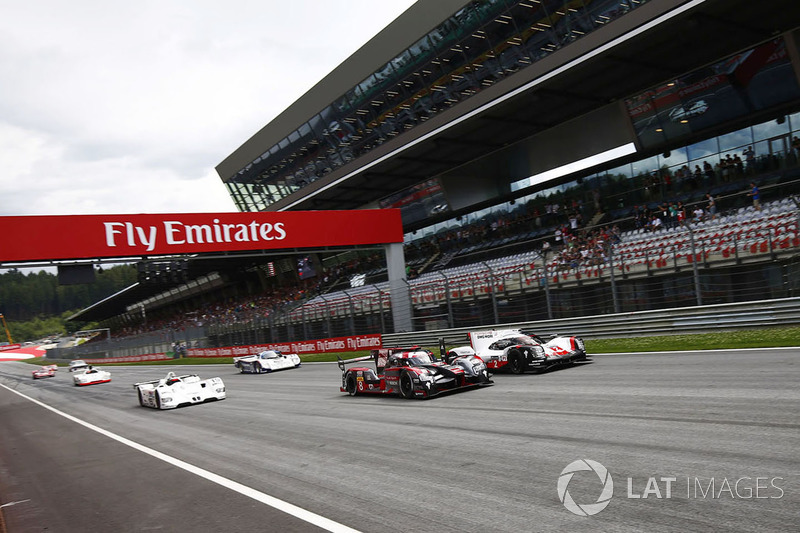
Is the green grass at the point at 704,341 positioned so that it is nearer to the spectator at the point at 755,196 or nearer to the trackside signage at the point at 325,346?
the spectator at the point at 755,196

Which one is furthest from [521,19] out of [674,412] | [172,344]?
[172,344]

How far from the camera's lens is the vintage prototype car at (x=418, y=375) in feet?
37.4

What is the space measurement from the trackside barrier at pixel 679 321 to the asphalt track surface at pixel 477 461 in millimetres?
2894

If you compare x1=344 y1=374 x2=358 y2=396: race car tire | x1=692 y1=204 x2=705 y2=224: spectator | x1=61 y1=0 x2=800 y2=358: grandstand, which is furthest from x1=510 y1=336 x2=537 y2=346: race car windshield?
x1=692 y1=204 x2=705 y2=224: spectator

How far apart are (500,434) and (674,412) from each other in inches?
81.9

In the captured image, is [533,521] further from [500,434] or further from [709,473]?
[500,434]

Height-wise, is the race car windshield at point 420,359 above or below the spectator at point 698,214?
below

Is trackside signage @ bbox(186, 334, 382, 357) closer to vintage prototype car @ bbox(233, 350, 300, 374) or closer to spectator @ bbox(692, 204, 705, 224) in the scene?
vintage prototype car @ bbox(233, 350, 300, 374)

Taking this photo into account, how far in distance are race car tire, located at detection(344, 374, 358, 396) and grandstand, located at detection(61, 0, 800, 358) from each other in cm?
809

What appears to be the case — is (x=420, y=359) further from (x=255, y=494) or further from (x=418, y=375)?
(x=255, y=494)

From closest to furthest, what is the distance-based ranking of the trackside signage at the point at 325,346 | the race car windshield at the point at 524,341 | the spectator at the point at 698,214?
the race car windshield at the point at 524,341
the spectator at the point at 698,214
the trackside signage at the point at 325,346

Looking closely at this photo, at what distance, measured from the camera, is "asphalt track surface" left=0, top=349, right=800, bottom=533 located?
14.6ft

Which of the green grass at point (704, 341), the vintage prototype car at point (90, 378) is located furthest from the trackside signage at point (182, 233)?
the vintage prototype car at point (90, 378)

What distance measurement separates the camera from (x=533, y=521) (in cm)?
426
